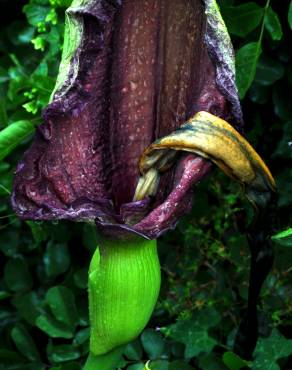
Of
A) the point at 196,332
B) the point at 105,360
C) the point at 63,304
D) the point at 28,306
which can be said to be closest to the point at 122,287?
the point at 105,360

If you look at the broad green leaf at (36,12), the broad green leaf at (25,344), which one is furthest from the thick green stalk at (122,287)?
the broad green leaf at (36,12)

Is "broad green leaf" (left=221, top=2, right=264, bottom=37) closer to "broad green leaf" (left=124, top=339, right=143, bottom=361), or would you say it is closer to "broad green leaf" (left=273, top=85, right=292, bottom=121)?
"broad green leaf" (left=273, top=85, right=292, bottom=121)

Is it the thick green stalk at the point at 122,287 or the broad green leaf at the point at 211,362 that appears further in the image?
the broad green leaf at the point at 211,362

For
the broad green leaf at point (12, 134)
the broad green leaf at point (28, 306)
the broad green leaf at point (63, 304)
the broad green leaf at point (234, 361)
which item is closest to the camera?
the broad green leaf at point (234, 361)

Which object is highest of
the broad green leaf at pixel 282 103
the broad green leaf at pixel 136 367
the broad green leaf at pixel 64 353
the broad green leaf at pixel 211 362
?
the broad green leaf at pixel 282 103

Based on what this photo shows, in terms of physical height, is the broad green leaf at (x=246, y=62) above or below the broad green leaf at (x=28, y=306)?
above

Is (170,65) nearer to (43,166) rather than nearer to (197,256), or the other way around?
(43,166)

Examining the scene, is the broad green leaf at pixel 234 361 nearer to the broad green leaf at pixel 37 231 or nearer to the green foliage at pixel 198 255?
the green foliage at pixel 198 255
